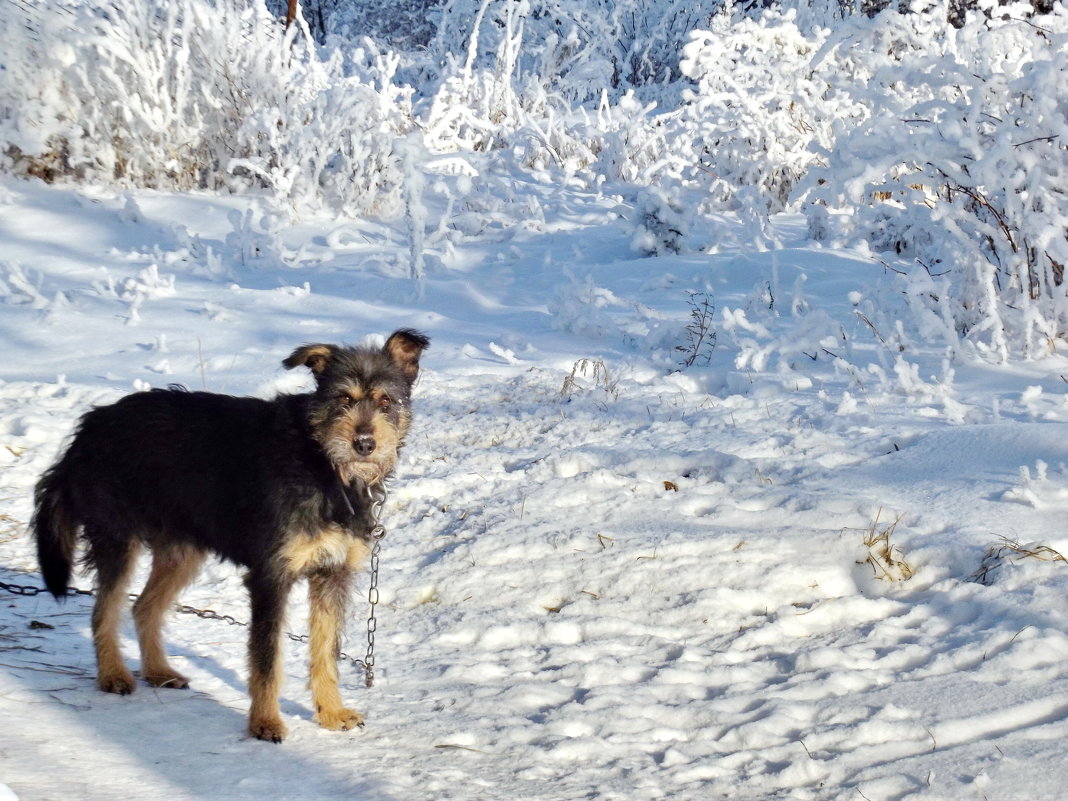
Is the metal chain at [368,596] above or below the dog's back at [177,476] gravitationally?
below

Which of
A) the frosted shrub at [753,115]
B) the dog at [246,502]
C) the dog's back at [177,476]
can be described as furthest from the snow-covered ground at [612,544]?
the frosted shrub at [753,115]

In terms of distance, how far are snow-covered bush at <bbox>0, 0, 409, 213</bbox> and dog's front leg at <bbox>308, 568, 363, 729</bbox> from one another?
24.3 feet

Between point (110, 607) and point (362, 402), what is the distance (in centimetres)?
124

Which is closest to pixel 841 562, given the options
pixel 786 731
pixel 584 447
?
pixel 786 731

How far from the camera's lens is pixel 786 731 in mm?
3789

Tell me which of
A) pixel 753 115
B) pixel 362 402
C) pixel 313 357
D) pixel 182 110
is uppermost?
pixel 753 115

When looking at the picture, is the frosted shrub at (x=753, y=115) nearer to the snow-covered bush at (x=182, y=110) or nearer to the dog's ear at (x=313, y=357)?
the snow-covered bush at (x=182, y=110)

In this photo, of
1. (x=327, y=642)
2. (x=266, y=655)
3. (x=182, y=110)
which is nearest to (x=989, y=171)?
(x=327, y=642)

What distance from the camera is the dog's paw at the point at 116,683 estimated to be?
13.3 feet

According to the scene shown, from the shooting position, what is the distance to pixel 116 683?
4.05 m

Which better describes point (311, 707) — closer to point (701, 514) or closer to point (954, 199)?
point (701, 514)

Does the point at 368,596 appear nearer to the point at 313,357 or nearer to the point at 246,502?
the point at 246,502

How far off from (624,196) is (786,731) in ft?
30.6

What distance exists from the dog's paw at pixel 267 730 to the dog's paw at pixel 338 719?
0.63ft
